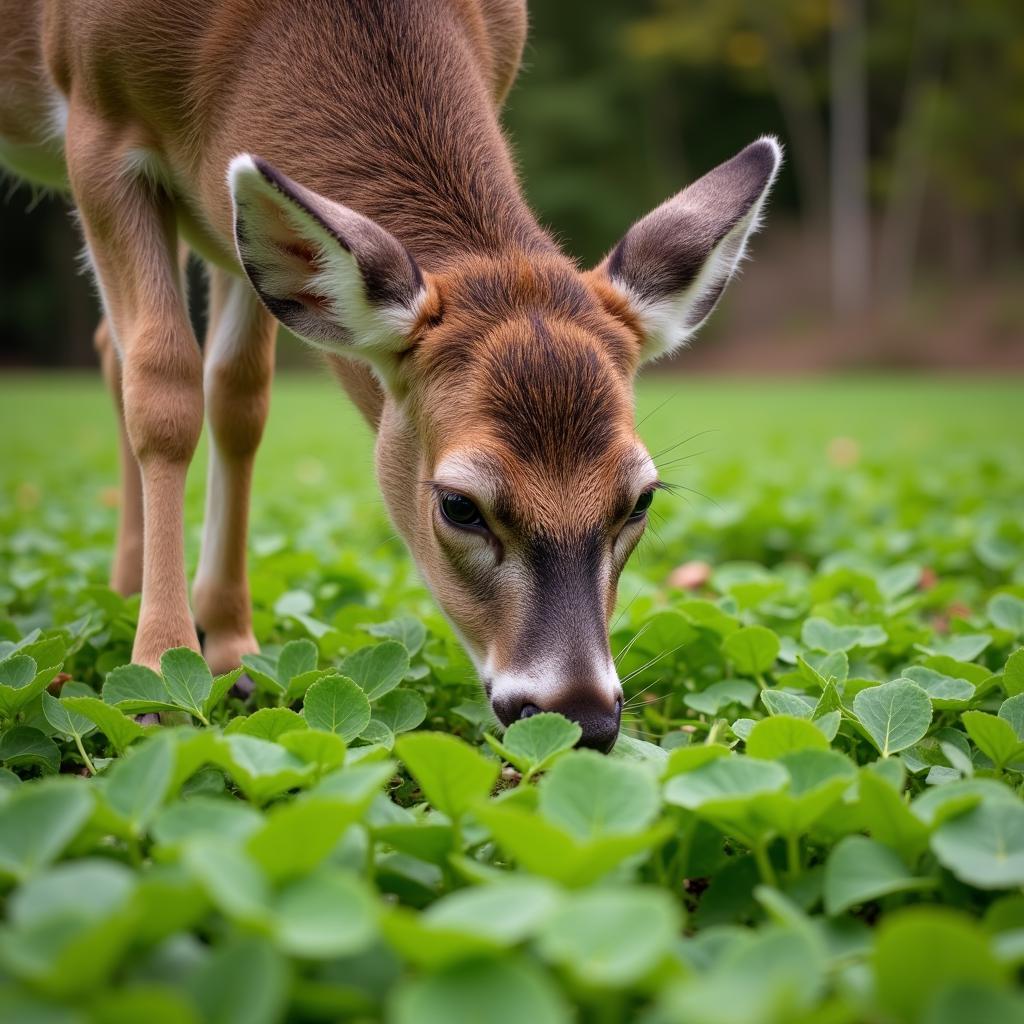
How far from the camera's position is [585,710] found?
7.70 ft

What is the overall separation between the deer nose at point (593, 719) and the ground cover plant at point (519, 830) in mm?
41

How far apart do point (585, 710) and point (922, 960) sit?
112 cm

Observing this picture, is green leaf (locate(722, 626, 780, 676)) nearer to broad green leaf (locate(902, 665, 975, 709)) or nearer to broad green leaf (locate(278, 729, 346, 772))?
broad green leaf (locate(902, 665, 975, 709))

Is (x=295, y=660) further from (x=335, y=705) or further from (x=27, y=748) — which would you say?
(x=27, y=748)

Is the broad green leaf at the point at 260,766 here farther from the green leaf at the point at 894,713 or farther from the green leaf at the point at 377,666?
the green leaf at the point at 894,713

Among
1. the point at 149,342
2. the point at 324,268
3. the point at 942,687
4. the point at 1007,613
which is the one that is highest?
the point at 324,268

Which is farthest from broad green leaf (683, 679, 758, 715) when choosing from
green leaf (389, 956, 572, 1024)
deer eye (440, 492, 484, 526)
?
green leaf (389, 956, 572, 1024)

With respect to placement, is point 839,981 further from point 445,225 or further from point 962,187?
point 962,187

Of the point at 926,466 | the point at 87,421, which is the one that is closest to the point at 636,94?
the point at 87,421

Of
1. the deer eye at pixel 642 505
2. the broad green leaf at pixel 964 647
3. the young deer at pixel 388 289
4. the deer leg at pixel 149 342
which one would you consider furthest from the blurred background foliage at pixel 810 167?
the deer eye at pixel 642 505

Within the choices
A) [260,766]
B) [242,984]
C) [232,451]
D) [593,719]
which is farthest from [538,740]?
[232,451]

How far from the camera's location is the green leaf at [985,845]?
159 centimetres

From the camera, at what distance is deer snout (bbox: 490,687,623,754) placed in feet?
7.59

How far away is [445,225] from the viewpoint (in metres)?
3.32
